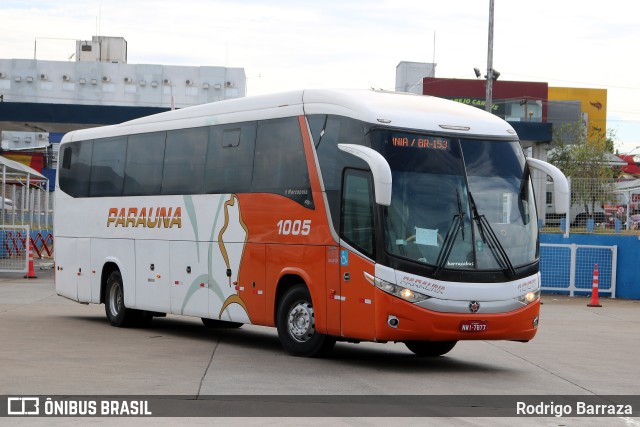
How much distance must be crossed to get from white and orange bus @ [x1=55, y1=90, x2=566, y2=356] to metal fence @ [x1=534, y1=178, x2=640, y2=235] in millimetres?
14741

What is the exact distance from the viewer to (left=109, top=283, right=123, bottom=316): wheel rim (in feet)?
66.9

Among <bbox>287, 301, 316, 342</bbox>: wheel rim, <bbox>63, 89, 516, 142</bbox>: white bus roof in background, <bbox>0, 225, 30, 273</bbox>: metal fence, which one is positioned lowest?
<bbox>0, 225, 30, 273</bbox>: metal fence

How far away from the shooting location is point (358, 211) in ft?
45.9

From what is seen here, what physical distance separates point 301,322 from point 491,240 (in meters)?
2.81

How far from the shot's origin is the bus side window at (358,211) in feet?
45.2

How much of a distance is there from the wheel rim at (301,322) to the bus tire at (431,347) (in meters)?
1.60

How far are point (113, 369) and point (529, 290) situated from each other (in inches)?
207

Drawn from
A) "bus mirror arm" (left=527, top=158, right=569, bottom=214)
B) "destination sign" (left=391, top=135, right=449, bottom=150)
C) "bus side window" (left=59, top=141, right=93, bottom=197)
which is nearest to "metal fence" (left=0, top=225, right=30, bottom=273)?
"bus side window" (left=59, top=141, right=93, bottom=197)

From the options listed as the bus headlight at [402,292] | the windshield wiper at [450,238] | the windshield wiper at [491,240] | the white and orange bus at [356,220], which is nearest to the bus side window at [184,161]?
the white and orange bus at [356,220]

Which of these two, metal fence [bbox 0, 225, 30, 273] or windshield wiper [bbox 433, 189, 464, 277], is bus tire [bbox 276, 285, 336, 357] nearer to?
windshield wiper [bbox 433, 189, 464, 277]

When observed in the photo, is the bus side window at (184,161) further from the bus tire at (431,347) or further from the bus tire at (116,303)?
the bus tire at (431,347)

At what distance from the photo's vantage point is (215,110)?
1755 cm

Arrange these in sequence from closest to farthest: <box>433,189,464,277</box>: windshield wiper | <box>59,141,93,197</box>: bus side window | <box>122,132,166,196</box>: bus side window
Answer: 1. <box>433,189,464,277</box>: windshield wiper
2. <box>122,132,166,196</box>: bus side window
3. <box>59,141,93,197</box>: bus side window
